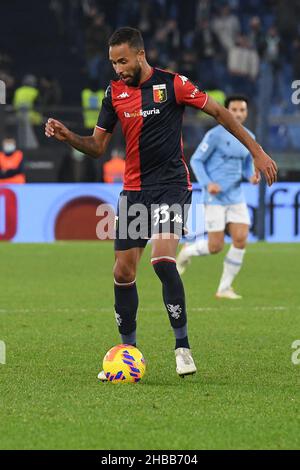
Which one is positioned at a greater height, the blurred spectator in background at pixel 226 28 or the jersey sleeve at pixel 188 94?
the blurred spectator in background at pixel 226 28

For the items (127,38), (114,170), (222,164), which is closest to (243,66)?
(114,170)

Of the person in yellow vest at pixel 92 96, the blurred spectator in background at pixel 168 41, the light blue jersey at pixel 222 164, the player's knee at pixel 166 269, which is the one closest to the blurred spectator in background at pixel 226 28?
the blurred spectator in background at pixel 168 41

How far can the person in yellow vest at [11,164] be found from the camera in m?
19.2

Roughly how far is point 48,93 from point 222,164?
11389 mm

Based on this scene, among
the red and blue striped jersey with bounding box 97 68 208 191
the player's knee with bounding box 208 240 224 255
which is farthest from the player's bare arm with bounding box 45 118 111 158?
the player's knee with bounding box 208 240 224 255

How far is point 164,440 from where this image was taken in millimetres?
5109

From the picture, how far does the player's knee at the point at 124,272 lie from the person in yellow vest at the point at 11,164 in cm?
1210

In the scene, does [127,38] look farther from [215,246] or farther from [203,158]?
[215,246]

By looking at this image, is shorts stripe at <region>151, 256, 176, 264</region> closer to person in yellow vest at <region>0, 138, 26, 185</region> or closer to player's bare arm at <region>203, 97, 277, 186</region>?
player's bare arm at <region>203, 97, 277, 186</region>

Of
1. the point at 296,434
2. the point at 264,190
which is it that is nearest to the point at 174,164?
the point at 296,434

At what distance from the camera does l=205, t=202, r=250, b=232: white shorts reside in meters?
12.1

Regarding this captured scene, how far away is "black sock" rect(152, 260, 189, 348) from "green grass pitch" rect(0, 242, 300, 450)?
0.27 m

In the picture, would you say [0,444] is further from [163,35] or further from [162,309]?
[163,35]

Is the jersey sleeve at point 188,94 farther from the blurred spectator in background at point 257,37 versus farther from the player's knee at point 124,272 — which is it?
the blurred spectator in background at point 257,37
